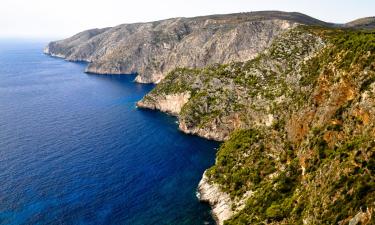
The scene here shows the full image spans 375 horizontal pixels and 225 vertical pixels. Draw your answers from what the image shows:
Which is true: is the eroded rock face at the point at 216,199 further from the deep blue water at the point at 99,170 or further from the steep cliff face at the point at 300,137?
the deep blue water at the point at 99,170

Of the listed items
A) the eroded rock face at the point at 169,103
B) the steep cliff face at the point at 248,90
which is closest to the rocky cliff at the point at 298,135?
the steep cliff face at the point at 248,90

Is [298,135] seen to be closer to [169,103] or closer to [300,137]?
[300,137]

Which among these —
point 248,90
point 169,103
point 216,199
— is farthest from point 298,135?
point 169,103

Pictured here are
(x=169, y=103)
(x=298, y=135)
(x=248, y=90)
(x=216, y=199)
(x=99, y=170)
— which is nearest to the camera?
(x=298, y=135)

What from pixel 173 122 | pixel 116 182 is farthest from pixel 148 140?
pixel 116 182

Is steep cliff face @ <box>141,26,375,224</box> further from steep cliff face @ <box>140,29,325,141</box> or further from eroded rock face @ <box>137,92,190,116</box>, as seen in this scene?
eroded rock face @ <box>137,92,190,116</box>

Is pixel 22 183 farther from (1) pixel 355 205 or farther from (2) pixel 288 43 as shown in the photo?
(2) pixel 288 43
